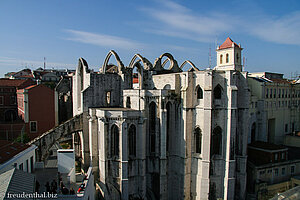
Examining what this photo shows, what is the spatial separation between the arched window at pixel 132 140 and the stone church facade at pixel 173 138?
94 mm

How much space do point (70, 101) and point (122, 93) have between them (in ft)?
55.2

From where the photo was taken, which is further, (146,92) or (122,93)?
(122,93)

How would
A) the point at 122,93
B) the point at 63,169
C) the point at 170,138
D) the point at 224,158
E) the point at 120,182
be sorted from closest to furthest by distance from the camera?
1. the point at 63,169
2. the point at 120,182
3. the point at 224,158
4. the point at 170,138
5. the point at 122,93

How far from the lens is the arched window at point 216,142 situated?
79.2ft

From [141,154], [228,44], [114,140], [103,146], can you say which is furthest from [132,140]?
[228,44]

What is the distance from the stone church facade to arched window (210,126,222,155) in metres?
0.07

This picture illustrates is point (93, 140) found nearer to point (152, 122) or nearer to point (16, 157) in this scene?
point (152, 122)

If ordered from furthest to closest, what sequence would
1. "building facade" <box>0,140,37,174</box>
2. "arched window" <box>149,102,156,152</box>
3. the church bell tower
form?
the church bell tower
"arched window" <box>149,102,156,152</box>
"building facade" <box>0,140,37,174</box>

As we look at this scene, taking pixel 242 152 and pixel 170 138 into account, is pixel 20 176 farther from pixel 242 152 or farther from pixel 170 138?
pixel 242 152

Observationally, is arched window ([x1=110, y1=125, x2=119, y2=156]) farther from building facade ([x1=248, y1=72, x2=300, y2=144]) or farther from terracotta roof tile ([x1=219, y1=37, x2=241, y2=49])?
terracotta roof tile ([x1=219, y1=37, x2=241, y2=49])

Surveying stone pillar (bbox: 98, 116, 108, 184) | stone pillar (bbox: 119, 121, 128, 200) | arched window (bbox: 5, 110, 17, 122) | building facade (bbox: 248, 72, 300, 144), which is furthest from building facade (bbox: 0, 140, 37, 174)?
Result: arched window (bbox: 5, 110, 17, 122)

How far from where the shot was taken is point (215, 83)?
23875mm

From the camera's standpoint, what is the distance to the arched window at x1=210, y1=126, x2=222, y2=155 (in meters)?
24.1

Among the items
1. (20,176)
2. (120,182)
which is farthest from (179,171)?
(20,176)
